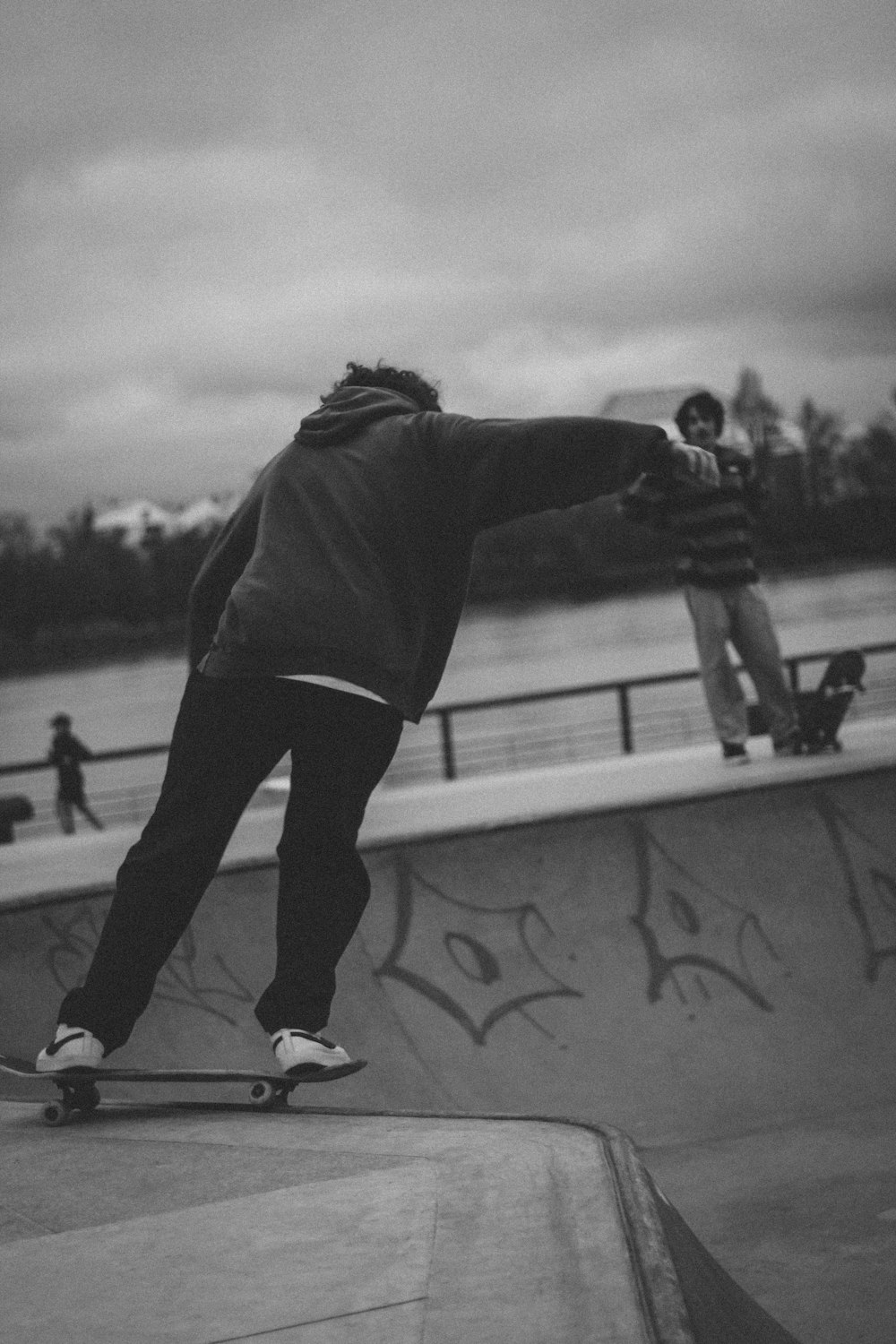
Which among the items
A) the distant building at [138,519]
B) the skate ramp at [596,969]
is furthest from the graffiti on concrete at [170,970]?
the distant building at [138,519]

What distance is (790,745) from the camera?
6758 mm

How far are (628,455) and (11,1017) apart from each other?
3.21m

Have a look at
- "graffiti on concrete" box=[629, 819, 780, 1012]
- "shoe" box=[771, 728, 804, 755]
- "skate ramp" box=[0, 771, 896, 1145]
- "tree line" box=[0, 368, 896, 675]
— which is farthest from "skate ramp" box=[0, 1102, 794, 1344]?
"tree line" box=[0, 368, 896, 675]

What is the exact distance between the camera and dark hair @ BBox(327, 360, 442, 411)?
3.20 m

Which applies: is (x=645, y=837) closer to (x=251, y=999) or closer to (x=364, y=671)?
(x=251, y=999)

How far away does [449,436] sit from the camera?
2916 mm

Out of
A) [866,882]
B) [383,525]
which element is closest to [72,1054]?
[383,525]

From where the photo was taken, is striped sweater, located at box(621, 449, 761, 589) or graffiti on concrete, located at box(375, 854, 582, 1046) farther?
striped sweater, located at box(621, 449, 761, 589)

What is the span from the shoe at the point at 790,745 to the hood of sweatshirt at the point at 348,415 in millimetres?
4159

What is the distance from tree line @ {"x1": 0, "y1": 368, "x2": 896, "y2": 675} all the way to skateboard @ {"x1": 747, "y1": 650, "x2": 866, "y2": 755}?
28.3 metres

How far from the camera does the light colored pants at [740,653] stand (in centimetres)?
666

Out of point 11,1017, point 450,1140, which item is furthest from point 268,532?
point 11,1017

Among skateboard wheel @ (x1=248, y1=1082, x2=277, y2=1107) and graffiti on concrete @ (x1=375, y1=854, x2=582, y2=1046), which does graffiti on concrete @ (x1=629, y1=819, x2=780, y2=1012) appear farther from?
skateboard wheel @ (x1=248, y1=1082, x2=277, y2=1107)

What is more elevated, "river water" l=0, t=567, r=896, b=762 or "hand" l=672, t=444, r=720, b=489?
"hand" l=672, t=444, r=720, b=489
